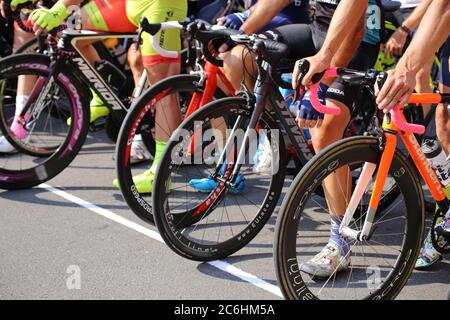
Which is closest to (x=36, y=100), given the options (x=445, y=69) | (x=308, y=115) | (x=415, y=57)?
(x=308, y=115)

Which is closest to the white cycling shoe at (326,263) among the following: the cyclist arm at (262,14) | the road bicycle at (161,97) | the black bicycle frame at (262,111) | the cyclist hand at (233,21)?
the black bicycle frame at (262,111)

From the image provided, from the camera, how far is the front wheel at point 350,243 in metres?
3.09

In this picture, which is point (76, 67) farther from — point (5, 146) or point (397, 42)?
point (397, 42)

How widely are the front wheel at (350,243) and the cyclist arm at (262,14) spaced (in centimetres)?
117

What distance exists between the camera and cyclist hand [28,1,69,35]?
488cm

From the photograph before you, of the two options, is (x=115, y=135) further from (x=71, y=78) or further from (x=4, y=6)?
(x=4, y=6)

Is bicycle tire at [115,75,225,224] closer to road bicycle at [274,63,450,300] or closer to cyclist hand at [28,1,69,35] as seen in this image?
cyclist hand at [28,1,69,35]

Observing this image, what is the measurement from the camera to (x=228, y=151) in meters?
3.92

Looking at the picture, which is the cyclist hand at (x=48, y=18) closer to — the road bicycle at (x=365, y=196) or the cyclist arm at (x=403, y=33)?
the cyclist arm at (x=403, y=33)

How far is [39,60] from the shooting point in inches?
195

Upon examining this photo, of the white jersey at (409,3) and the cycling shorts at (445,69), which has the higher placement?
the white jersey at (409,3)

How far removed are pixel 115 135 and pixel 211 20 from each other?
1.31 meters

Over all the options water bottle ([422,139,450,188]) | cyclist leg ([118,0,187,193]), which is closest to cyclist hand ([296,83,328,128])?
water bottle ([422,139,450,188])

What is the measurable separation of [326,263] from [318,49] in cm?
125
